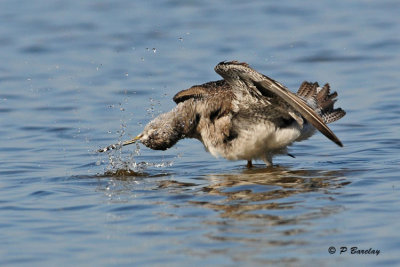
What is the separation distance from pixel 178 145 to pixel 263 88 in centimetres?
232

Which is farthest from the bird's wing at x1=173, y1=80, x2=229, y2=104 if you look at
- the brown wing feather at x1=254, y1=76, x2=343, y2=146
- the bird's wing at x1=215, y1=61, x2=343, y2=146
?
the brown wing feather at x1=254, y1=76, x2=343, y2=146

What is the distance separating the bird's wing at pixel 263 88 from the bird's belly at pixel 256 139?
1.18 feet

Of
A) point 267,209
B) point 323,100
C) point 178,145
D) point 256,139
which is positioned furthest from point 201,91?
point 267,209

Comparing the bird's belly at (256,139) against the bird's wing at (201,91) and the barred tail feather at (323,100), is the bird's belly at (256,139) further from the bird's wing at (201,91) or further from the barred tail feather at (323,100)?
the barred tail feather at (323,100)

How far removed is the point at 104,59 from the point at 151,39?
136 cm

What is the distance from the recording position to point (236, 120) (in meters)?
8.95

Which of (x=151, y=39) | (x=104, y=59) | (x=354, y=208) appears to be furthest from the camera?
(x=151, y=39)

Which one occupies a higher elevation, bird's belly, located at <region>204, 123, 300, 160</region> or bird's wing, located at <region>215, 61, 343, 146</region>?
bird's wing, located at <region>215, 61, 343, 146</region>

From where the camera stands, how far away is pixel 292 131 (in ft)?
29.2

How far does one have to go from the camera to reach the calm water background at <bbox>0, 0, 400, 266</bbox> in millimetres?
6578

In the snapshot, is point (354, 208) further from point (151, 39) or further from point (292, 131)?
point (151, 39)

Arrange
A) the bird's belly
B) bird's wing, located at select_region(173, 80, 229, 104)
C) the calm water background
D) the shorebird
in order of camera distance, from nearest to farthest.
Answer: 1. the calm water background
2. the shorebird
3. the bird's belly
4. bird's wing, located at select_region(173, 80, 229, 104)

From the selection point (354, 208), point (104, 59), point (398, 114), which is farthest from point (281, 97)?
point (104, 59)

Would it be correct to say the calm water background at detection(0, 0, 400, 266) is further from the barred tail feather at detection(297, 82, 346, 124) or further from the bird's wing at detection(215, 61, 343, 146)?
the bird's wing at detection(215, 61, 343, 146)
